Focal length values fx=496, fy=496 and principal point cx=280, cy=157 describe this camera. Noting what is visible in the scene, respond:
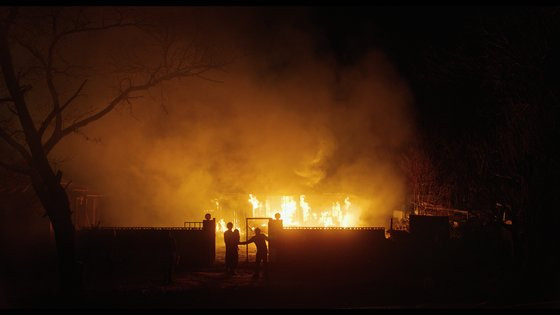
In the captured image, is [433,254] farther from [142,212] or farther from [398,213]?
[142,212]

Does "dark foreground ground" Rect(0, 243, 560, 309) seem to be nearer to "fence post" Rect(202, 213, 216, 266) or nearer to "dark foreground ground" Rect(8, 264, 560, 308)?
"dark foreground ground" Rect(8, 264, 560, 308)

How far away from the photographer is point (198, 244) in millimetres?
15625

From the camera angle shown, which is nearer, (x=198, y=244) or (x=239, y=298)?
(x=239, y=298)

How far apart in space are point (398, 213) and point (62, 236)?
689 inches

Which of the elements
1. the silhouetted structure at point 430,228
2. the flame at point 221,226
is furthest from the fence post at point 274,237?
the flame at point 221,226

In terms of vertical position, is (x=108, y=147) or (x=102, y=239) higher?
(x=108, y=147)

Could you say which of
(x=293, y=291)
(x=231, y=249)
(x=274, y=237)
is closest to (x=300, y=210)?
(x=274, y=237)

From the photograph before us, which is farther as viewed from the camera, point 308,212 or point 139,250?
point 308,212

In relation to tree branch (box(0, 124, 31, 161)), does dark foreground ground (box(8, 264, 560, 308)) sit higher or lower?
lower

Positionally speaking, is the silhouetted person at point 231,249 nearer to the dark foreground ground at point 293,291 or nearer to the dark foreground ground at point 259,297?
the dark foreground ground at point 293,291

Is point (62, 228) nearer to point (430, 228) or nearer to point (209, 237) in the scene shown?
point (209, 237)

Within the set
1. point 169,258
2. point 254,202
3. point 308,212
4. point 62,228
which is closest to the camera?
point 62,228

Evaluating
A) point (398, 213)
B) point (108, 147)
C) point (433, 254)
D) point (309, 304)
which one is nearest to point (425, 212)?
point (398, 213)

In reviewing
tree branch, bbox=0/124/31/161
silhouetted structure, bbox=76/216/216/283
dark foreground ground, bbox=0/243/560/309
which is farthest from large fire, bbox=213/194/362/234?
tree branch, bbox=0/124/31/161
